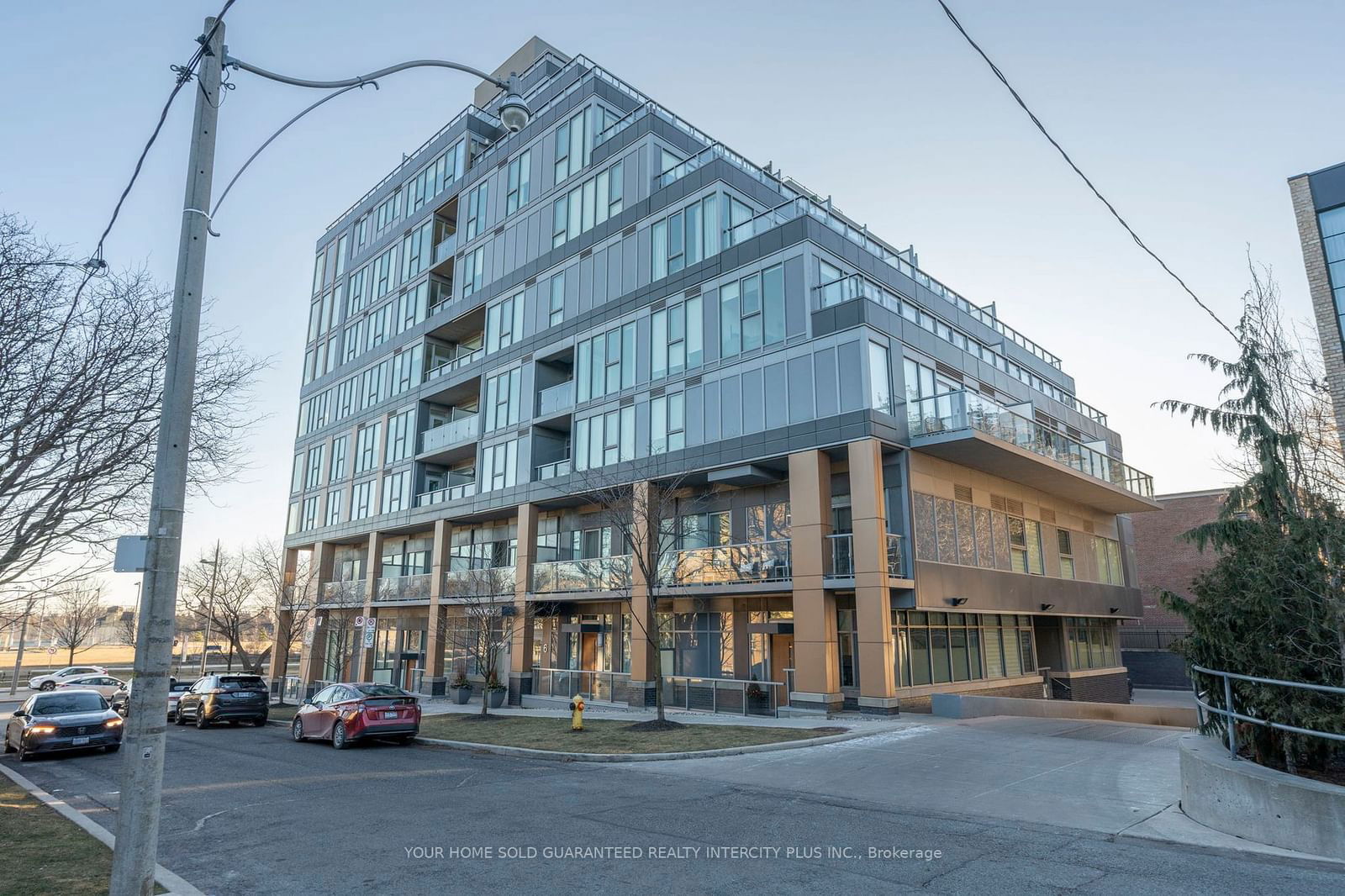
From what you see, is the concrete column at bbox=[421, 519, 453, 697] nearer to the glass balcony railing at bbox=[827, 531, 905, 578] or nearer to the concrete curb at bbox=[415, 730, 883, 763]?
the concrete curb at bbox=[415, 730, 883, 763]

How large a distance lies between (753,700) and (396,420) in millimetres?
26073

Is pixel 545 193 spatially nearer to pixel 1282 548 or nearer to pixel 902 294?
pixel 902 294

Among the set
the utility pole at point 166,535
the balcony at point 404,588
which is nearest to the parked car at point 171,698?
the balcony at point 404,588

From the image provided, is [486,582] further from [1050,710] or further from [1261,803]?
[1261,803]

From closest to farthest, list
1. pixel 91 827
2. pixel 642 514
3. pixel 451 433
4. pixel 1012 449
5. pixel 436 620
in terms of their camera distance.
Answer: pixel 91 827 → pixel 642 514 → pixel 1012 449 → pixel 436 620 → pixel 451 433

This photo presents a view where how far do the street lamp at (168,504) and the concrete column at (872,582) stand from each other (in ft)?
52.4

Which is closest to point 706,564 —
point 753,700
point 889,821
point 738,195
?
point 753,700

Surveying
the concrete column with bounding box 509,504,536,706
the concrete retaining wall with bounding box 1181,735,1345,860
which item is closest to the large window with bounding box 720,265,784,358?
the concrete column with bounding box 509,504,536,706

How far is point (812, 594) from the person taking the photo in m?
21.4

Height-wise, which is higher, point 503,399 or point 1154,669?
point 503,399

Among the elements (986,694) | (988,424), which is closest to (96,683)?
(986,694)

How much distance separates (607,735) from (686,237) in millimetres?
16989

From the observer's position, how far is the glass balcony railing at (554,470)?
99.3 feet

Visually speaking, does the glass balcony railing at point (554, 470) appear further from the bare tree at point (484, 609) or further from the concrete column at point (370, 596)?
the concrete column at point (370, 596)
